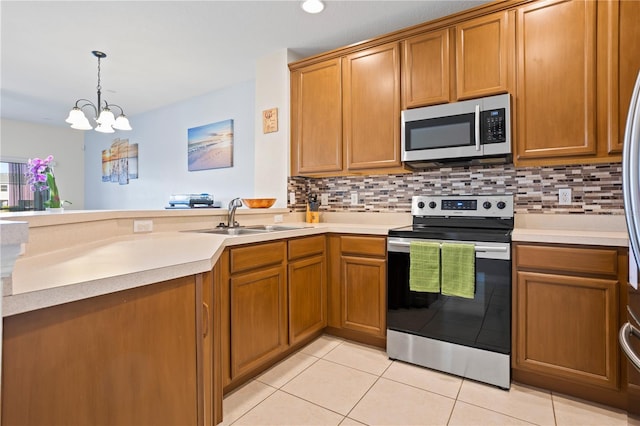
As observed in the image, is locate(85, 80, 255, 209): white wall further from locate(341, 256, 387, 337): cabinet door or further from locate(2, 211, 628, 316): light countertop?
locate(2, 211, 628, 316): light countertop

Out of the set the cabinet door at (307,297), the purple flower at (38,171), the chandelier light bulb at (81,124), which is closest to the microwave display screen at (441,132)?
the cabinet door at (307,297)

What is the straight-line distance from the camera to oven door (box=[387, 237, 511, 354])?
72.9 inches

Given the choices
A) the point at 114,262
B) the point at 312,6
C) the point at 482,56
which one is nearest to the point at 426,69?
the point at 482,56

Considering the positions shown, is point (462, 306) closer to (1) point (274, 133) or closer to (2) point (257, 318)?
(2) point (257, 318)

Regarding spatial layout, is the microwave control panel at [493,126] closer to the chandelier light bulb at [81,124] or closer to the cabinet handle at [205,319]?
the cabinet handle at [205,319]

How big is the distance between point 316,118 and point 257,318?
1.78 metres

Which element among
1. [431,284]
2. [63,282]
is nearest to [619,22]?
[431,284]

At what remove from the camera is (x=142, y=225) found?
1.91 meters

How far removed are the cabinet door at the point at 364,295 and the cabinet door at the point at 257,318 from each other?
542 mm

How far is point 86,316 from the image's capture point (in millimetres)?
752

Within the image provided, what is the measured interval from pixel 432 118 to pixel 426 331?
1467 mm

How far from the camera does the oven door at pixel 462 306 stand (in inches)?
72.9

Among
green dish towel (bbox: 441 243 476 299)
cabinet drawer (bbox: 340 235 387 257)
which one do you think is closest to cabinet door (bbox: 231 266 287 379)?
cabinet drawer (bbox: 340 235 387 257)

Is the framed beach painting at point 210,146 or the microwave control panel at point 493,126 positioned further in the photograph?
the framed beach painting at point 210,146
